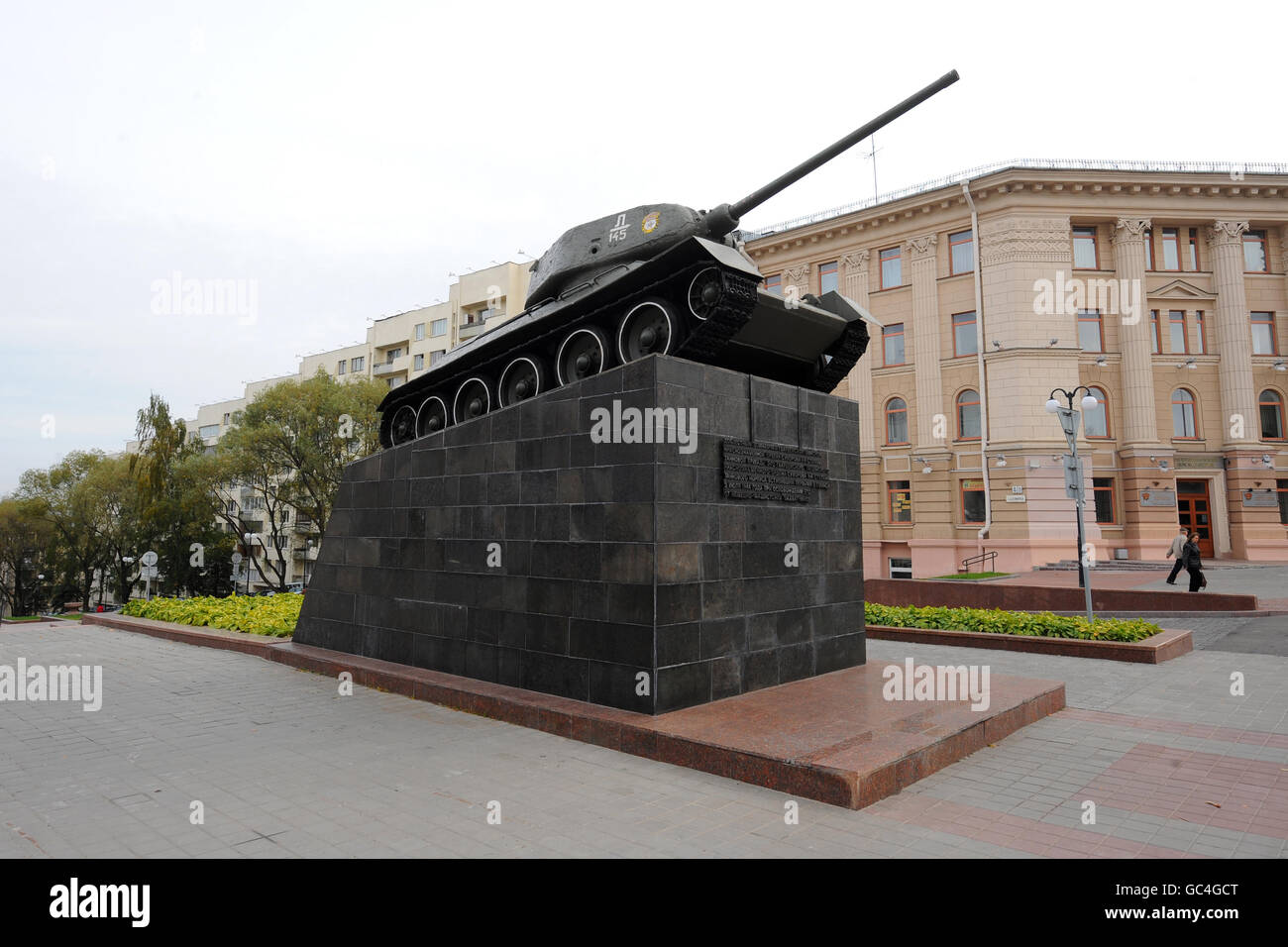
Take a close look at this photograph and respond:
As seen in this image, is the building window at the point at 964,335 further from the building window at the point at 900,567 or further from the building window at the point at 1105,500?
the building window at the point at 900,567

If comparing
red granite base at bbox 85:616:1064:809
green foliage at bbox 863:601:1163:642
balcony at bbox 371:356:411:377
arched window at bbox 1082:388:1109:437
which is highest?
balcony at bbox 371:356:411:377

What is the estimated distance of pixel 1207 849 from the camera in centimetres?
411

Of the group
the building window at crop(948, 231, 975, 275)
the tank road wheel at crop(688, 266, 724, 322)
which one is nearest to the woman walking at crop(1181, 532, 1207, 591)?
the tank road wheel at crop(688, 266, 724, 322)

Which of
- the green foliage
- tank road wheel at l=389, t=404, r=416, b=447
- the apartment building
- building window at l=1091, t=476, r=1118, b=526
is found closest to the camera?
the green foliage

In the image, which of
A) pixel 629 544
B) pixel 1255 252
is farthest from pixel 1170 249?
pixel 629 544

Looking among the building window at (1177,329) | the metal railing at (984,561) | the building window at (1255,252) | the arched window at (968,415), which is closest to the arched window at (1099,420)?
the building window at (1177,329)

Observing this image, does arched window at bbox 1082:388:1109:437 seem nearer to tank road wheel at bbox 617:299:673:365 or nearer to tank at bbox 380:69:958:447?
tank at bbox 380:69:958:447

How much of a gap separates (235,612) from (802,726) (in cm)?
1164

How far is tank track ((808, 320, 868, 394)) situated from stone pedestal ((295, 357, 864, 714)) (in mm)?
1193

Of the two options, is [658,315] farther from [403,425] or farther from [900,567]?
[900,567]

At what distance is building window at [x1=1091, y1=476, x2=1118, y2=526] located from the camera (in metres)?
27.4

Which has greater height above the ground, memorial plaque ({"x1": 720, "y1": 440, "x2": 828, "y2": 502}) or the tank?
the tank

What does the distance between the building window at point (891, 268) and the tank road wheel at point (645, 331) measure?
24.9 m
